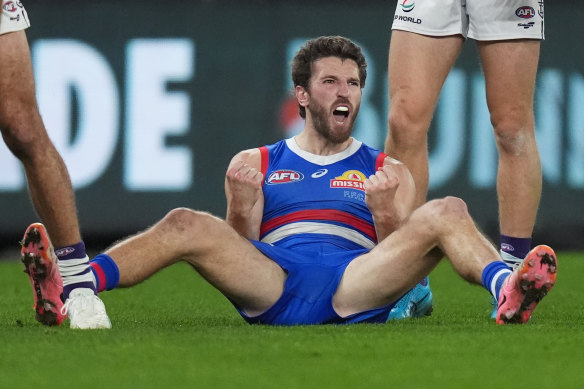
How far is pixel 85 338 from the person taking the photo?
4.50 metres

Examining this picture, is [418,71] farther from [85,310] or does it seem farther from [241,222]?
[85,310]

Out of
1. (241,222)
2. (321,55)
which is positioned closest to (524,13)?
(321,55)

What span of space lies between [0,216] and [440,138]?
3289 millimetres

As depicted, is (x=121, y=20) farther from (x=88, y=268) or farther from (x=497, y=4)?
(x=88, y=268)

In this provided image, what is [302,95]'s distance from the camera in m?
5.64

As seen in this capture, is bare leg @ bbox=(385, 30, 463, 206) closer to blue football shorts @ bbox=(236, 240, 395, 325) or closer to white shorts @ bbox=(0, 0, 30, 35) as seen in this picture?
blue football shorts @ bbox=(236, 240, 395, 325)

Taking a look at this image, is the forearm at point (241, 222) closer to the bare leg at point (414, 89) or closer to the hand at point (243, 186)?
the hand at point (243, 186)

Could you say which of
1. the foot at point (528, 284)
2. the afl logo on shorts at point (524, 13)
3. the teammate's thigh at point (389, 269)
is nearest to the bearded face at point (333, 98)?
the teammate's thigh at point (389, 269)

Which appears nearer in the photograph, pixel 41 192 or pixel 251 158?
pixel 41 192

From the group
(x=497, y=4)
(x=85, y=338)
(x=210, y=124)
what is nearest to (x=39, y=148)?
(x=85, y=338)

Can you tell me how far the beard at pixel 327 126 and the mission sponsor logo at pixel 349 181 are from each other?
15cm

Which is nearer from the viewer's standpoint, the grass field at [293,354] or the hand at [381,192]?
the grass field at [293,354]

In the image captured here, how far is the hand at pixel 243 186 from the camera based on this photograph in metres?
5.11

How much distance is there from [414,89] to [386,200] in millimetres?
890
